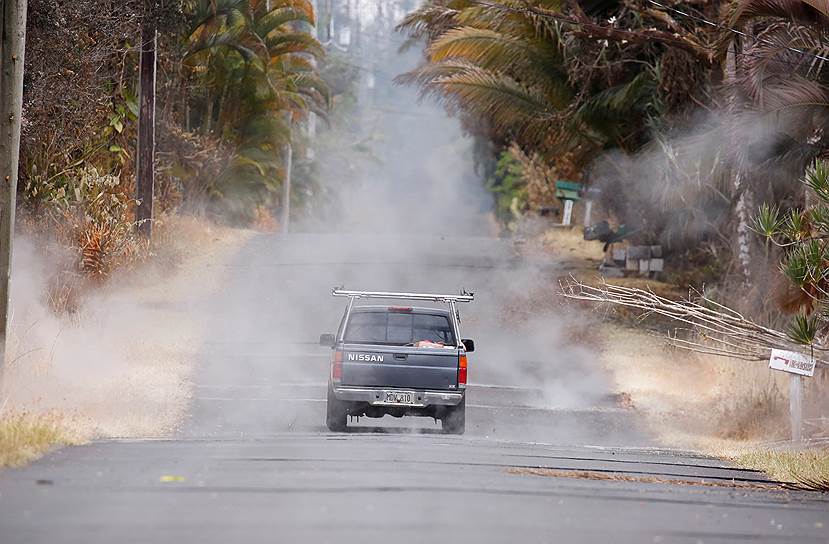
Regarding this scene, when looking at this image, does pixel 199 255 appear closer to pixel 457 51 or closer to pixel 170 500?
pixel 457 51

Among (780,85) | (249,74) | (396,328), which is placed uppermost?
(249,74)

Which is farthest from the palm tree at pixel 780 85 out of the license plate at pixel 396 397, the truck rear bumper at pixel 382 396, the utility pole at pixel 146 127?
the utility pole at pixel 146 127

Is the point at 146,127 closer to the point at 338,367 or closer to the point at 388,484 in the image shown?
the point at 338,367

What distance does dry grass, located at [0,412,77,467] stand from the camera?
31.6 feet

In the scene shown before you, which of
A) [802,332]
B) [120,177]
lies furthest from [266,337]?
[802,332]

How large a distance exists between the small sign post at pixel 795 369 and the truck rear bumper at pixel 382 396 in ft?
11.9

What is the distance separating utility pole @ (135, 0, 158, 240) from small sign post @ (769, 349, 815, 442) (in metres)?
14.9

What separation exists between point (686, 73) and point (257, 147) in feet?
54.0

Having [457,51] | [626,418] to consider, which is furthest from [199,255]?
[626,418]

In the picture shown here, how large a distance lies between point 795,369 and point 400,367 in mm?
4434

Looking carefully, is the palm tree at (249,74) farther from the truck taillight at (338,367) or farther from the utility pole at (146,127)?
the truck taillight at (338,367)

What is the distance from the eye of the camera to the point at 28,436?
10.5 metres

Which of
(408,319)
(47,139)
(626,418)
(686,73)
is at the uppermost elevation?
(686,73)

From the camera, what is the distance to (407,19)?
30.5 meters
